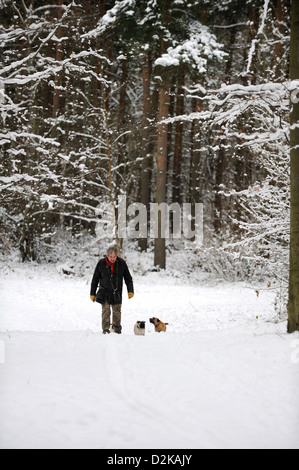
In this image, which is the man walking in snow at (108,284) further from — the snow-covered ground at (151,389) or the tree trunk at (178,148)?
the tree trunk at (178,148)

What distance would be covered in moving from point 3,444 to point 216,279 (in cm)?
1409

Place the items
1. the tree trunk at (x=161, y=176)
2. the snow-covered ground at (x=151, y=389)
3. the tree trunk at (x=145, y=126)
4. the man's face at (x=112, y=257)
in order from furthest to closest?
the tree trunk at (x=145, y=126)
the tree trunk at (x=161, y=176)
the man's face at (x=112, y=257)
the snow-covered ground at (x=151, y=389)

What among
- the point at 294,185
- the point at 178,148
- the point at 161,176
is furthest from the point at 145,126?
the point at 294,185

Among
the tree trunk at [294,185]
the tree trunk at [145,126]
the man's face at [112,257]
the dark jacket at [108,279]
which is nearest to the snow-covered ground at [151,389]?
the tree trunk at [294,185]

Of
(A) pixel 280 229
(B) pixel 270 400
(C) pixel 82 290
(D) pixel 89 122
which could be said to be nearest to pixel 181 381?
(B) pixel 270 400

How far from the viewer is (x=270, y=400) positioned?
16.0 ft

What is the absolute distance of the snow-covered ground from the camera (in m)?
3.86

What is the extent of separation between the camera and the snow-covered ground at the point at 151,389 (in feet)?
12.7

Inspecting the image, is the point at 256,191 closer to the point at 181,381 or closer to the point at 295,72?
the point at 295,72

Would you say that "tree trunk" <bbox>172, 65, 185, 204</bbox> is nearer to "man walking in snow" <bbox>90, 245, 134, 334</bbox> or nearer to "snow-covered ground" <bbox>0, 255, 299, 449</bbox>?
"man walking in snow" <bbox>90, 245, 134, 334</bbox>

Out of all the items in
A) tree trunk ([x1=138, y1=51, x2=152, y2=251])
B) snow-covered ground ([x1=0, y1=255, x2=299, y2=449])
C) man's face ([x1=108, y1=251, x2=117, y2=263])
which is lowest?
snow-covered ground ([x1=0, y1=255, x2=299, y2=449])

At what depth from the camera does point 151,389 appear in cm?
507

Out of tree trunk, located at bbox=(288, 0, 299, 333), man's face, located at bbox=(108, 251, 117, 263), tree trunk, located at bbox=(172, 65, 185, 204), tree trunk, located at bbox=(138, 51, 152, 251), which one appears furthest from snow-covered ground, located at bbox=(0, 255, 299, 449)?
tree trunk, located at bbox=(172, 65, 185, 204)

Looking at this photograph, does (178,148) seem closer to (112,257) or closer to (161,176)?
(161,176)
